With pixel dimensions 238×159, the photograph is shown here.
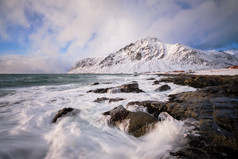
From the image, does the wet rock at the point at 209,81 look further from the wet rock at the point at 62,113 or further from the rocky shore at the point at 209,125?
the wet rock at the point at 62,113

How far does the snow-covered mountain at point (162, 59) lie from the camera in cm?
10550

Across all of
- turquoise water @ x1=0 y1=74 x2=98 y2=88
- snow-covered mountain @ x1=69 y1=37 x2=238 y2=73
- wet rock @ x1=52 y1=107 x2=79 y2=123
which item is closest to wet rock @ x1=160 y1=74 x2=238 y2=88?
wet rock @ x1=52 y1=107 x2=79 y2=123

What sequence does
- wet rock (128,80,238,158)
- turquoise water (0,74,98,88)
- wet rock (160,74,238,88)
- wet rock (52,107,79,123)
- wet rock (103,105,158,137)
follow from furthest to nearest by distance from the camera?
1. turquoise water (0,74,98,88)
2. wet rock (160,74,238,88)
3. wet rock (52,107,79,123)
4. wet rock (103,105,158,137)
5. wet rock (128,80,238,158)

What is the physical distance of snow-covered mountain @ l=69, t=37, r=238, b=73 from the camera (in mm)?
105500

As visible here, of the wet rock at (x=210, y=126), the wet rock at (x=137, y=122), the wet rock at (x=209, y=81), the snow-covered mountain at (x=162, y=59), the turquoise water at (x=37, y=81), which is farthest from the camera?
the snow-covered mountain at (x=162, y=59)

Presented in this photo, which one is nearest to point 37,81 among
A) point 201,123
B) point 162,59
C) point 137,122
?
point 137,122

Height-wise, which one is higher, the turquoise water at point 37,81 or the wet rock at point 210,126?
the wet rock at point 210,126

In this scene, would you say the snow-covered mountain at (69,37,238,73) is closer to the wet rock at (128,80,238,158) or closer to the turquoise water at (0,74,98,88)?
the turquoise water at (0,74,98,88)

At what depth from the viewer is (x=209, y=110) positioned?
116 inches

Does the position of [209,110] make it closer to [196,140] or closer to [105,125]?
[196,140]

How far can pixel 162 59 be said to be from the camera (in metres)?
124

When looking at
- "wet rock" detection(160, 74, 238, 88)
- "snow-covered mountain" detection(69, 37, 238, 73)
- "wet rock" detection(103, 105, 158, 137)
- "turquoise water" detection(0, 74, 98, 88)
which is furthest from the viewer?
"snow-covered mountain" detection(69, 37, 238, 73)

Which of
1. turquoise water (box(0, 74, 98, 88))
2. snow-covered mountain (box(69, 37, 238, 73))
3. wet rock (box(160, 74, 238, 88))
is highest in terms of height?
snow-covered mountain (box(69, 37, 238, 73))

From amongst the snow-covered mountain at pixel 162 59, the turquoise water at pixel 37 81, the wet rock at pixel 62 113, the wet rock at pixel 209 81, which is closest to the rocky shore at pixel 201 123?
the wet rock at pixel 62 113
